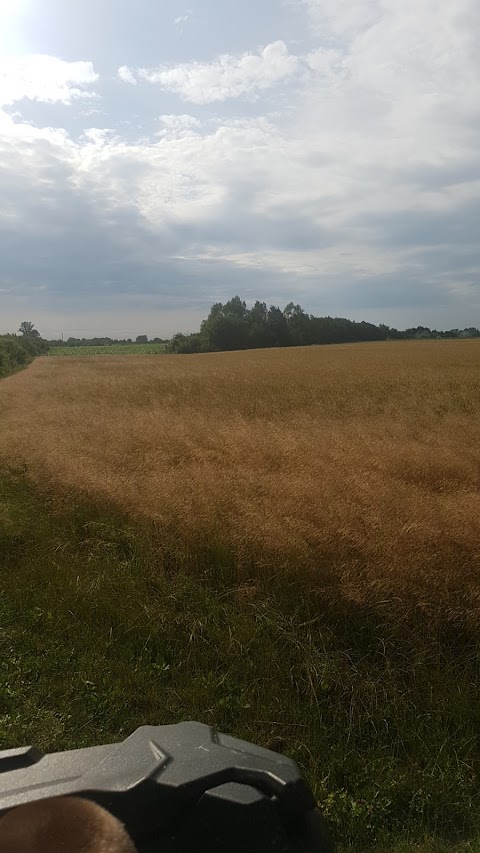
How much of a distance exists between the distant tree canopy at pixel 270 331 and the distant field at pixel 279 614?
84.0 metres

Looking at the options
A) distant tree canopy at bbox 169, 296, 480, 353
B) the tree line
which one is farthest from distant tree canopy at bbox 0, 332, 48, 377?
distant tree canopy at bbox 169, 296, 480, 353

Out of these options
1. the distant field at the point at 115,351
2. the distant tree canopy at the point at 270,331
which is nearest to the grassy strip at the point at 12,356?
the distant field at the point at 115,351

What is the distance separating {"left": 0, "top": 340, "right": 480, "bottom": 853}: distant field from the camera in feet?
10.0

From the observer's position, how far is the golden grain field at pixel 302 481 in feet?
14.0

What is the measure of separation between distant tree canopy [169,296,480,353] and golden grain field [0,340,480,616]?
257 feet

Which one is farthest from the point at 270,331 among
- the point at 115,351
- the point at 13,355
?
the point at 13,355

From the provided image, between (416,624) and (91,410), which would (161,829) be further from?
(91,410)

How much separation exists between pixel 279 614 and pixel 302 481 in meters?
2.12

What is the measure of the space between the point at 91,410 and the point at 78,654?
988 centimetres

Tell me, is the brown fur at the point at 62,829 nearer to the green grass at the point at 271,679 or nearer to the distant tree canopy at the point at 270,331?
the green grass at the point at 271,679

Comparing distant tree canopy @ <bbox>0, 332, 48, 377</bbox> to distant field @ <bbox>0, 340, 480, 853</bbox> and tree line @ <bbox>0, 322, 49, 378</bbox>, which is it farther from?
distant field @ <bbox>0, 340, 480, 853</bbox>

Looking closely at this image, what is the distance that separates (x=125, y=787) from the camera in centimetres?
150

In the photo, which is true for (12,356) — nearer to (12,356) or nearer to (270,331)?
(12,356)

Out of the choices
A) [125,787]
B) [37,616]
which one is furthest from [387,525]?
[125,787]
